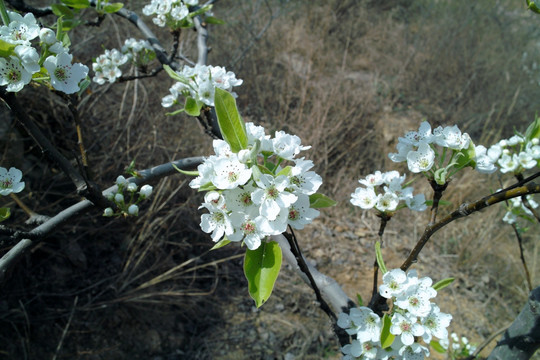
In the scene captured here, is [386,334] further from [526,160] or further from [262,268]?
[526,160]

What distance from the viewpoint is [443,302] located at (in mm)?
3092

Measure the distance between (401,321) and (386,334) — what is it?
4 centimetres

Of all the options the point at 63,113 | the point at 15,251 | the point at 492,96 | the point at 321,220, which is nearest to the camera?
the point at 15,251

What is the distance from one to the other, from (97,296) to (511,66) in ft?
22.0

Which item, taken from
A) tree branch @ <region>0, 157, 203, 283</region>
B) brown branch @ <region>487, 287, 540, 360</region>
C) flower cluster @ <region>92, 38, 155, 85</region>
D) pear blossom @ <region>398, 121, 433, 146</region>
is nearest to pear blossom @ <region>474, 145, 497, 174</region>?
pear blossom @ <region>398, 121, 433, 146</region>

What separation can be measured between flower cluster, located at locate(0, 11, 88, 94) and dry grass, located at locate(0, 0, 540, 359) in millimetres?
800

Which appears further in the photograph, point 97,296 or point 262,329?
point 262,329

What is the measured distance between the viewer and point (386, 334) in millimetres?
778

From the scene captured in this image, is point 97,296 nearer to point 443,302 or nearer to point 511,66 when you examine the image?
point 443,302

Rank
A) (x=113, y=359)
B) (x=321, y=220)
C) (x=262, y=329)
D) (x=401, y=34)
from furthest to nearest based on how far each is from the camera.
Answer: (x=401, y=34) → (x=321, y=220) → (x=262, y=329) → (x=113, y=359)

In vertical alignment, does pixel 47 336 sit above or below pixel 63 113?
below

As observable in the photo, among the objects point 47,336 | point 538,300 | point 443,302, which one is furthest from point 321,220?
point 538,300

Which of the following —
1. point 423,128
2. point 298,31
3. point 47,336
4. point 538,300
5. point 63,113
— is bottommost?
point 47,336

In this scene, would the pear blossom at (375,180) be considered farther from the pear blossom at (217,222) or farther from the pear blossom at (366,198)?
the pear blossom at (217,222)
